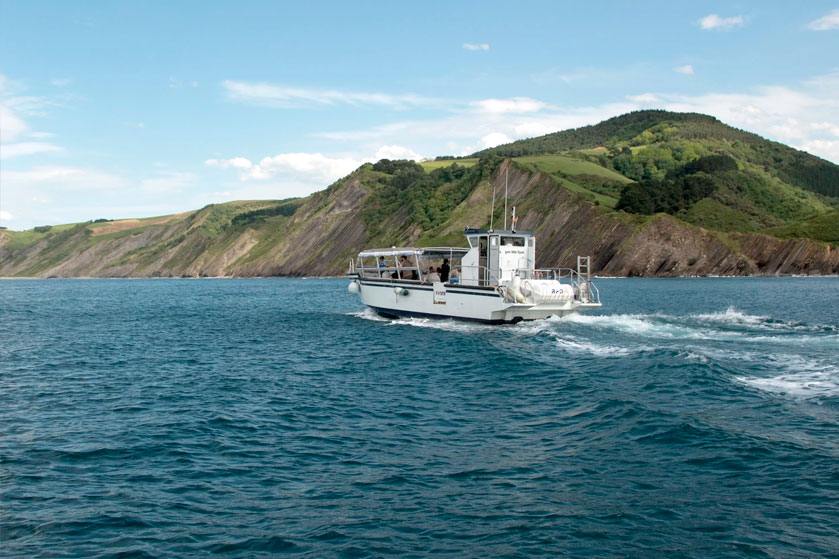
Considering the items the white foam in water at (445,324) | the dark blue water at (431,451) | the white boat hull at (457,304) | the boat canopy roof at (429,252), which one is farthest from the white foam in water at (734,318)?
the boat canopy roof at (429,252)

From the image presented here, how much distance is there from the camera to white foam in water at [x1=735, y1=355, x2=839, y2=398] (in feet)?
66.3

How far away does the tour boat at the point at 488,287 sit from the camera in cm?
4016

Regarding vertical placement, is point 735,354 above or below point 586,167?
below

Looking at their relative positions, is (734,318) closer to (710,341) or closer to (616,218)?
(710,341)

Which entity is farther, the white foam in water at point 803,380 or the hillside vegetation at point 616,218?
the hillside vegetation at point 616,218

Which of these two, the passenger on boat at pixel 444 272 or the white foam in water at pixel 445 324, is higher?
the passenger on boat at pixel 444 272

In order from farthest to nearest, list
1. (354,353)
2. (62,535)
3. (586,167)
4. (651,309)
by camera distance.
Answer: (586,167) → (651,309) → (354,353) → (62,535)

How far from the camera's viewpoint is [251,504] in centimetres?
1248

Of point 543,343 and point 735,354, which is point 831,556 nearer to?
point 735,354

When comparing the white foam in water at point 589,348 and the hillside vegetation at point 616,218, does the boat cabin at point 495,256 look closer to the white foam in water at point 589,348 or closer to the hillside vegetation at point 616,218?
the white foam in water at point 589,348

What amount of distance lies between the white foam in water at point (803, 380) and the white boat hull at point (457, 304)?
1656cm

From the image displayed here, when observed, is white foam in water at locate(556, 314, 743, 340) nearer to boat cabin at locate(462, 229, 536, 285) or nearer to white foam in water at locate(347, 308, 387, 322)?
boat cabin at locate(462, 229, 536, 285)

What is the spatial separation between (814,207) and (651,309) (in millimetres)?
137372

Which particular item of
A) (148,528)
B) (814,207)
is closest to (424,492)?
(148,528)
